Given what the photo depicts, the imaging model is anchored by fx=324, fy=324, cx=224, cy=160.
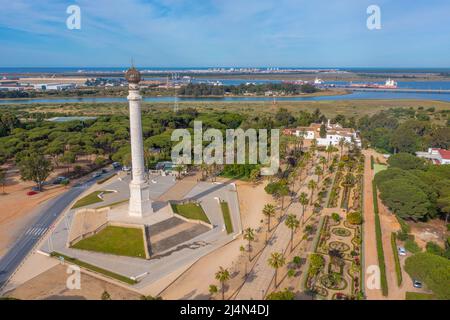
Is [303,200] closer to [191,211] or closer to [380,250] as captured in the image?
[380,250]

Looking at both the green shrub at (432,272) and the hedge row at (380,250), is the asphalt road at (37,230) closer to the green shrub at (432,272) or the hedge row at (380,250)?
the hedge row at (380,250)

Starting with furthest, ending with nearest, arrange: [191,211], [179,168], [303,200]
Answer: [179,168] → [191,211] → [303,200]

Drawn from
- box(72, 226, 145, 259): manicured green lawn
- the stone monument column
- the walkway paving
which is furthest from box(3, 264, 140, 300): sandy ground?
the stone monument column

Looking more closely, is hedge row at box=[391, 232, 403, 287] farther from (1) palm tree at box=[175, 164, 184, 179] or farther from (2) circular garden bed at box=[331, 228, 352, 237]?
(1) palm tree at box=[175, 164, 184, 179]

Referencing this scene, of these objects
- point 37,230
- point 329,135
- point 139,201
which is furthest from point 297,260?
point 329,135
